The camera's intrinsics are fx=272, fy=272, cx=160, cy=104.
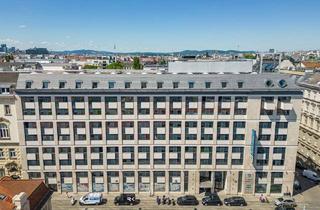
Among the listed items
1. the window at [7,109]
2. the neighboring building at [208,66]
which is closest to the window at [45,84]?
the window at [7,109]

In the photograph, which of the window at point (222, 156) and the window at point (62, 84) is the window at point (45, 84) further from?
the window at point (222, 156)

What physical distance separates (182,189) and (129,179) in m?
12.4

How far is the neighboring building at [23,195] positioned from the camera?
98.5 feet

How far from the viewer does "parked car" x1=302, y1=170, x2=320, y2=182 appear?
6920cm

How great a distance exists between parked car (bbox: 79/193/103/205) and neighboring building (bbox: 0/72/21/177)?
18208 mm

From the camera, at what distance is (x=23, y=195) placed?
31000mm

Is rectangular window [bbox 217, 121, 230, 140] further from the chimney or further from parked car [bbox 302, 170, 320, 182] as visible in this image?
the chimney

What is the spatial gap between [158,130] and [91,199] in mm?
20635

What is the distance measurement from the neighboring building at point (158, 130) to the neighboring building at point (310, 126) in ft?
65.6

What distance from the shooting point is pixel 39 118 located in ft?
193

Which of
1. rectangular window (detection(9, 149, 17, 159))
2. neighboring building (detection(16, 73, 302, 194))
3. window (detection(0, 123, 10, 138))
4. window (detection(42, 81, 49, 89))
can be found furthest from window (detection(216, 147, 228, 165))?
window (detection(0, 123, 10, 138))

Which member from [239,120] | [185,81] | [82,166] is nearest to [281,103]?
[239,120]

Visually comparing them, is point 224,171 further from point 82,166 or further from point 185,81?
point 82,166

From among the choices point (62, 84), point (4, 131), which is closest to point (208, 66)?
point (62, 84)
